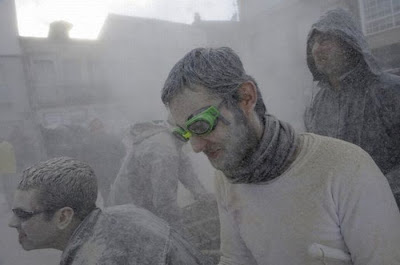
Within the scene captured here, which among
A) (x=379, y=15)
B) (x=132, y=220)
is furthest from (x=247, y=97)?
(x=379, y=15)

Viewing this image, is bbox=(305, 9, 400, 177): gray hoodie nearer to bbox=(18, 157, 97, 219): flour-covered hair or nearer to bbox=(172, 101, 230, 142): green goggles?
bbox=(172, 101, 230, 142): green goggles

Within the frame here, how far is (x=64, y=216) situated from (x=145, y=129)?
165 centimetres

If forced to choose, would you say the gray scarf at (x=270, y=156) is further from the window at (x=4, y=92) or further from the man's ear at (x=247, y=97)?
the window at (x=4, y=92)

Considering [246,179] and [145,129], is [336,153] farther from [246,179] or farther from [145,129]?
[145,129]

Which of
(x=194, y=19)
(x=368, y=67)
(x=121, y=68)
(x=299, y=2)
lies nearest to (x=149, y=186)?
(x=368, y=67)

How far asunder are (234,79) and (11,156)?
9.26m

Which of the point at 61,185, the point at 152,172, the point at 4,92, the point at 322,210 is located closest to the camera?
the point at 322,210

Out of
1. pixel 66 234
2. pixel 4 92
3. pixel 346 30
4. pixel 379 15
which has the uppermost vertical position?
pixel 379 15

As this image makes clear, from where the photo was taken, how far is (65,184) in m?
2.00

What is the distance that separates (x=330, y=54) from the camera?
2.44 metres

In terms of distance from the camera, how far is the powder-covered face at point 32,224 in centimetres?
202

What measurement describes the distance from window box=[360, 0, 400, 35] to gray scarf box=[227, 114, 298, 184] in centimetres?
1249

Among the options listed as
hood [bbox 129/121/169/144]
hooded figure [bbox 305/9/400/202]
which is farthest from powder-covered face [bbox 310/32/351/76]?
hood [bbox 129/121/169/144]

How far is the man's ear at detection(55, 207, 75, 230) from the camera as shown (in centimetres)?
203
